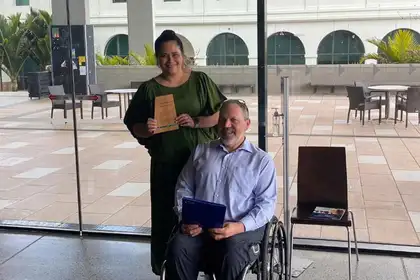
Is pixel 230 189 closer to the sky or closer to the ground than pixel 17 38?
closer to the ground

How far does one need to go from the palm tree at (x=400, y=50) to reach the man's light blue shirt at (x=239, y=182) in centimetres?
634

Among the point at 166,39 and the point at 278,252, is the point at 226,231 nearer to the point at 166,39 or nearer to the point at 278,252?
the point at 278,252

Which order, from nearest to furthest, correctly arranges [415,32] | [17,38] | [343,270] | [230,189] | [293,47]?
[230,189] → [343,270] → [293,47] → [17,38] → [415,32]

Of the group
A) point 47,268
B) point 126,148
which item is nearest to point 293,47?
point 126,148

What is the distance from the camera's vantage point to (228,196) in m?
2.44

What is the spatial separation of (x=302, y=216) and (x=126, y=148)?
201 inches

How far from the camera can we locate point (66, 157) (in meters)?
7.23

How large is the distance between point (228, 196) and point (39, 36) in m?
6.88

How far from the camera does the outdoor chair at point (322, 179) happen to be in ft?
10.4

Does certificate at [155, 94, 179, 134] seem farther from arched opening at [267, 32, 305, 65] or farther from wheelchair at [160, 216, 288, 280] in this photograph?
arched opening at [267, 32, 305, 65]

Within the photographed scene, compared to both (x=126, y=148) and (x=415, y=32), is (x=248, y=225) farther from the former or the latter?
(x=415, y=32)

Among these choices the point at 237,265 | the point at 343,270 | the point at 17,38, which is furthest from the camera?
the point at 17,38

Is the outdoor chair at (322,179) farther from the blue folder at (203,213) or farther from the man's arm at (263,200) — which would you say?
the blue folder at (203,213)

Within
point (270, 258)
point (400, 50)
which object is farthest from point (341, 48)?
point (270, 258)
